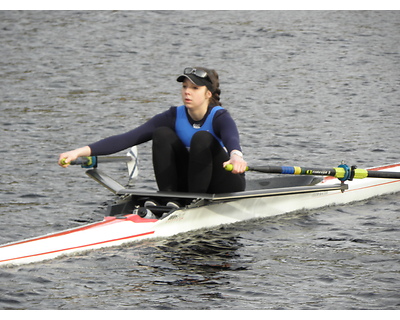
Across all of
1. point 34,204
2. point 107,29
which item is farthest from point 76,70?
point 34,204

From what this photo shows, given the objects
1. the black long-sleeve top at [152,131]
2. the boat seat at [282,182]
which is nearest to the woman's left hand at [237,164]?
the black long-sleeve top at [152,131]

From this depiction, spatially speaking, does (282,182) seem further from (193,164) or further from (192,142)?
(192,142)

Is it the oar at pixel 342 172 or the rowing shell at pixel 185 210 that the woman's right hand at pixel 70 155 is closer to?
the rowing shell at pixel 185 210

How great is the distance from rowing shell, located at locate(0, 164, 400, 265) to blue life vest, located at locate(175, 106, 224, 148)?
2.33ft

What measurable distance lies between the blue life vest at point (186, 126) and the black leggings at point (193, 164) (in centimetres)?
11

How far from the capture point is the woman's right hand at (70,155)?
1038 cm

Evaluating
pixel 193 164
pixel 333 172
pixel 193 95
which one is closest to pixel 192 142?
pixel 193 164

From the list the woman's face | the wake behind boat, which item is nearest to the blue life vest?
the woman's face

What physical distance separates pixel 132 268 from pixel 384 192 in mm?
5143

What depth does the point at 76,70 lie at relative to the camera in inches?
948

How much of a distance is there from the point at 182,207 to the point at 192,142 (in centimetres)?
87

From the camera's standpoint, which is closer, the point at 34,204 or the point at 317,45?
the point at 34,204

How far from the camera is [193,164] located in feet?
34.7

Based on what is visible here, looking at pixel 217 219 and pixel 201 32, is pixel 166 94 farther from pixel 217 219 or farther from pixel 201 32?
pixel 217 219
